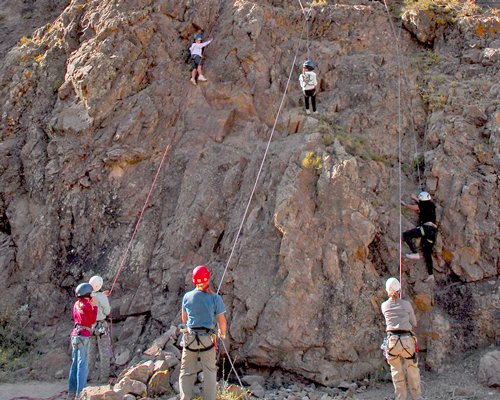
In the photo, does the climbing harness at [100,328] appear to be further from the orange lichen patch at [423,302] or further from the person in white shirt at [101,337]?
the orange lichen patch at [423,302]

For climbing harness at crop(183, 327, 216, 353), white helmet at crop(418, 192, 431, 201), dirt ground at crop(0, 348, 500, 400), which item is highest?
climbing harness at crop(183, 327, 216, 353)

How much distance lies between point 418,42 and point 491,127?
3780mm

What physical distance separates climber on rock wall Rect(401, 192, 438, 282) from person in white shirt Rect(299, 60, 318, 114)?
10.7ft

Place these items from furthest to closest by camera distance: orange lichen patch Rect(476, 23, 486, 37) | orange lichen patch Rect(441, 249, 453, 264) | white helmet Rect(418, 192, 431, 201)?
orange lichen patch Rect(476, 23, 486, 37)
white helmet Rect(418, 192, 431, 201)
orange lichen patch Rect(441, 249, 453, 264)

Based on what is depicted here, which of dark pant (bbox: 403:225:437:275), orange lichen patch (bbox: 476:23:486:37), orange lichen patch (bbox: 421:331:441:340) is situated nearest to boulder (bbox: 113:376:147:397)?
orange lichen patch (bbox: 421:331:441:340)

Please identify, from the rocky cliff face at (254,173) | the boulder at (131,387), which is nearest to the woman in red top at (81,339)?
the boulder at (131,387)

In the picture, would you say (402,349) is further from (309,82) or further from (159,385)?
(309,82)

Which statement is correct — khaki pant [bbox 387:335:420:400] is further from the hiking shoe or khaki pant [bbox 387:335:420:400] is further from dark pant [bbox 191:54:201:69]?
dark pant [bbox 191:54:201:69]

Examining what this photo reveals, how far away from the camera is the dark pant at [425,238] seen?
29.5ft

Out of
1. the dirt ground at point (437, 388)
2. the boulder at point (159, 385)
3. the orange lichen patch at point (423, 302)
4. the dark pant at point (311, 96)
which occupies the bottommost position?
the dirt ground at point (437, 388)

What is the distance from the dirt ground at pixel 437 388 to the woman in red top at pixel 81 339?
2.23ft

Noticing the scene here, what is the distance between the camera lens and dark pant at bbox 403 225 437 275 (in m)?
8.99

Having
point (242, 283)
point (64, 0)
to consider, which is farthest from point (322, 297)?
point (64, 0)

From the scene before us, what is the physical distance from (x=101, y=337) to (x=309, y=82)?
6.69 metres
